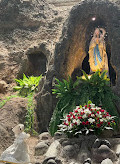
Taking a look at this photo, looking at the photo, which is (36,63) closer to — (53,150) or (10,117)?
(10,117)

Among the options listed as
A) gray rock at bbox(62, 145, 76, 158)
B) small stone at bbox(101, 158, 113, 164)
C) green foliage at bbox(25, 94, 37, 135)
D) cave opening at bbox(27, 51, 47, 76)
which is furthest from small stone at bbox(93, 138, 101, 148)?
cave opening at bbox(27, 51, 47, 76)

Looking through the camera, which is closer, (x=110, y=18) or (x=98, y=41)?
(x=110, y=18)

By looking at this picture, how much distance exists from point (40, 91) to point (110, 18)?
13.3ft

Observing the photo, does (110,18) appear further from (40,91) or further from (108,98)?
(40,91)

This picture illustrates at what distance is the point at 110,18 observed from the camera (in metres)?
8.78

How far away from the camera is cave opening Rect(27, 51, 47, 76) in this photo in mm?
12016

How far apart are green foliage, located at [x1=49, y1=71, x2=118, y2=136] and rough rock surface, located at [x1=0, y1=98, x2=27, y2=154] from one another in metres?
1.37

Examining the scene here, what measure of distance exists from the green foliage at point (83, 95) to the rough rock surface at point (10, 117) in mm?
1369

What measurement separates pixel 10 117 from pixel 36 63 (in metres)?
5.00

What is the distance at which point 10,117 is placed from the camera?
7980 millimetres

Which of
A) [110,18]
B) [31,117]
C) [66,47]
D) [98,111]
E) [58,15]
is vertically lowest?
[31,117]

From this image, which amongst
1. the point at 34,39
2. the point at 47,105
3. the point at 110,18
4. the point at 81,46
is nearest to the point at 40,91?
the point at 47,105

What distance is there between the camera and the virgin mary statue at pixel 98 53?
899cm

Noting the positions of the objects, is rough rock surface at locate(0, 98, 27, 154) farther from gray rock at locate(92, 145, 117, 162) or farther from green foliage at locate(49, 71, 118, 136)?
gray rock at locate(92, 145, 117, 162)
